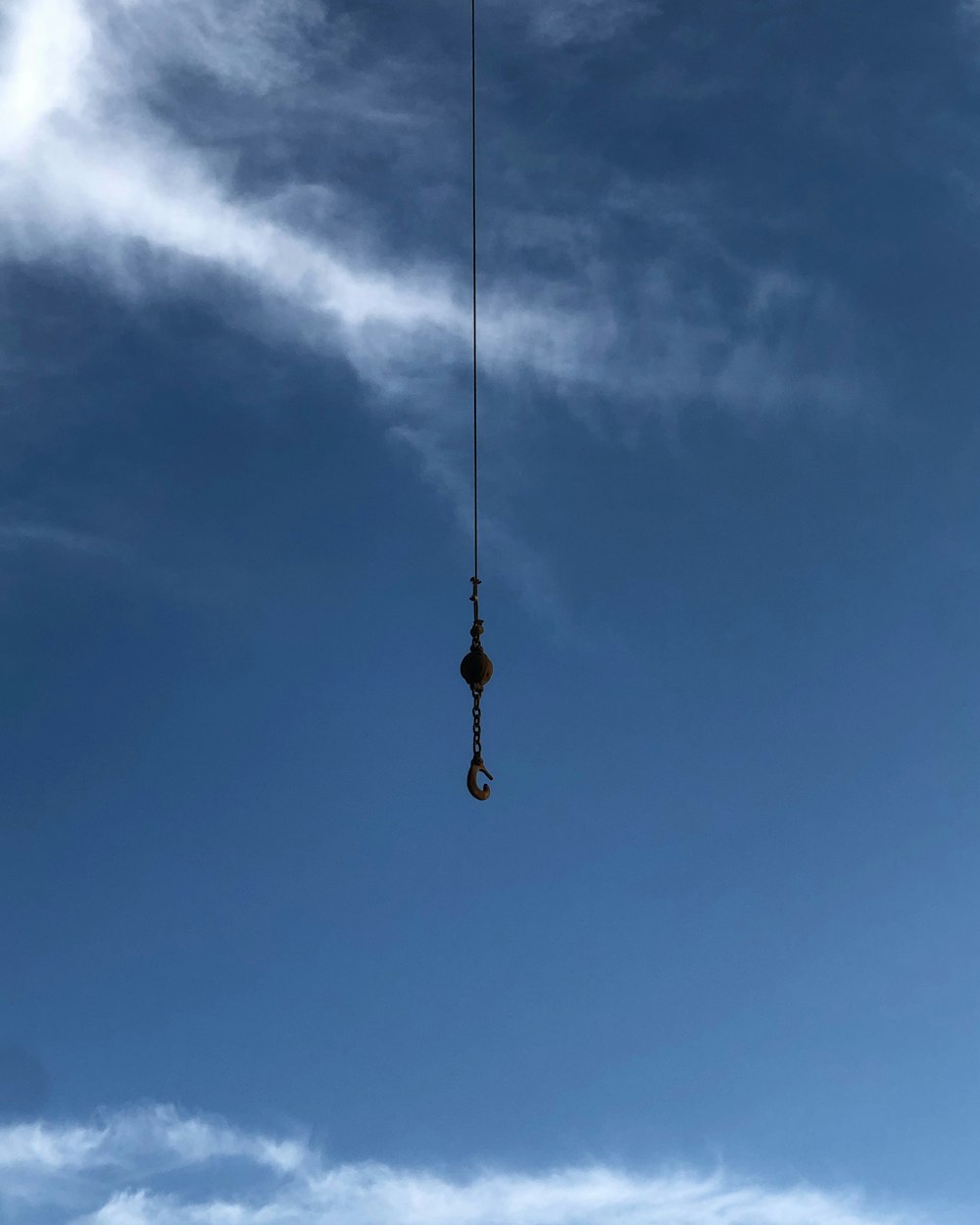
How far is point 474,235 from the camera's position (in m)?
34.3

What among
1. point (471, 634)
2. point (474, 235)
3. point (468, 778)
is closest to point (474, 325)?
point (474, 235)

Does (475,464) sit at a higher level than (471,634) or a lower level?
higher

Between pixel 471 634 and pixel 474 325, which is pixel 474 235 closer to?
pixel 474 325

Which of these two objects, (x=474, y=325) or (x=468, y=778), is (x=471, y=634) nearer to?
(x=468, y=778)

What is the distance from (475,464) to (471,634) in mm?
6184

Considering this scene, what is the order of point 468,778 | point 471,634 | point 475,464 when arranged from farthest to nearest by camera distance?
point 475,464
point 471,634
point 468,778

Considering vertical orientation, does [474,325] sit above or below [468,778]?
above

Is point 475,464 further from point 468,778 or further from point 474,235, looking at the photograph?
point 468,778

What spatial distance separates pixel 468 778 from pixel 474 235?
515 inches

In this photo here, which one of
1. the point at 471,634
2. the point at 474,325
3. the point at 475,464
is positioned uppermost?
the point at 474,325

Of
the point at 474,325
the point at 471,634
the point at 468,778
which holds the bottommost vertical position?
the point at 468,778

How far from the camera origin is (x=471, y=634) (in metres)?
27.6

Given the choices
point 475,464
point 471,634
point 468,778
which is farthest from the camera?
point 475,464

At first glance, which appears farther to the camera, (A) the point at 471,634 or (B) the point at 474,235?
(B) the point at 474,235
